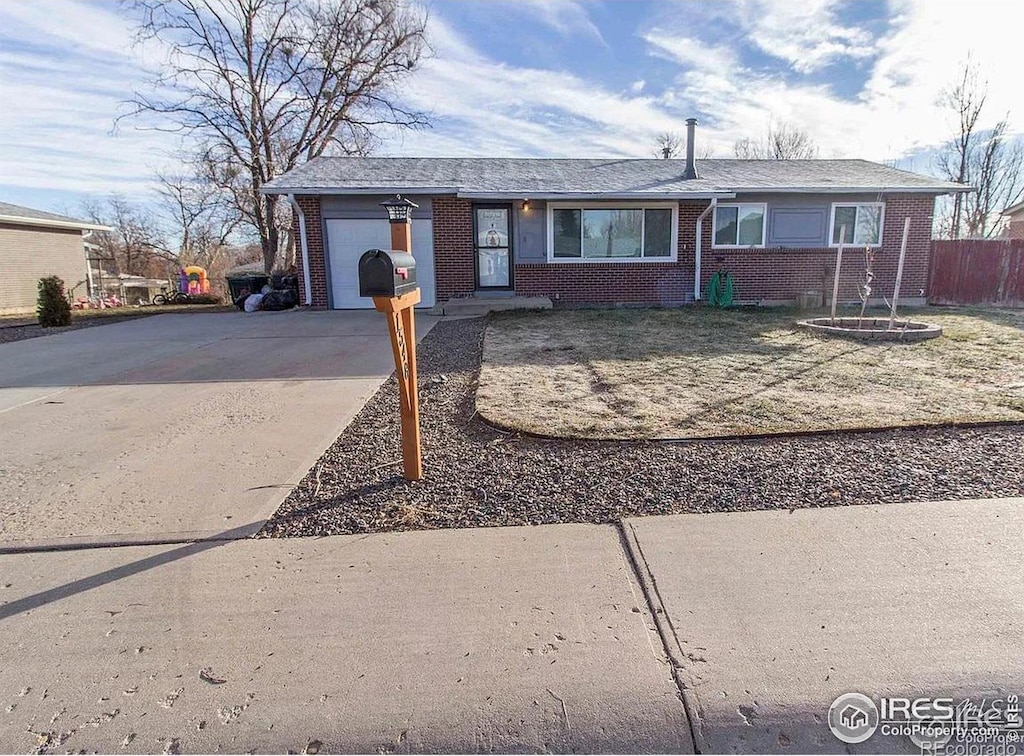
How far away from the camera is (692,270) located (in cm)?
1350

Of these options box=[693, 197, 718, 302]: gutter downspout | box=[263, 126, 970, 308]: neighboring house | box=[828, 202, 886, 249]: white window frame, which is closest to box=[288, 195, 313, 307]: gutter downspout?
box=[263, 126, 970, 308]: neighboring house

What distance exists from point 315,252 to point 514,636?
12.8 metres

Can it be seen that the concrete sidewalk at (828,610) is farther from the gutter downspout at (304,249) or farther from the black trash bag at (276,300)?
the black trash bag at (276,300)

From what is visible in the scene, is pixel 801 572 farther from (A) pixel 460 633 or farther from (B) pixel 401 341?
(B) pixel 401 341

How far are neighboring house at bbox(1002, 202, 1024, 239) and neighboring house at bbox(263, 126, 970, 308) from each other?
15.1 meters

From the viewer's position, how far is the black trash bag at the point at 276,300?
47.1 feet

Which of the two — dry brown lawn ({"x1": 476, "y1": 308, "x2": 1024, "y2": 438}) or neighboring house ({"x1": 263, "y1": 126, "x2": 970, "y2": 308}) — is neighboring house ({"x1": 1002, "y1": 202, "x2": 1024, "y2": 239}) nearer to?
neighboring house ({"x1": 263, "y1": 126, "x2": 970, "y2": 308})

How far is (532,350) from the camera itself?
26.3ft

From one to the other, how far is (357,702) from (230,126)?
25.6m

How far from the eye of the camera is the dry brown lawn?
14.9 feet

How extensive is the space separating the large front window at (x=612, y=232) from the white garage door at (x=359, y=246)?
3.08 metres

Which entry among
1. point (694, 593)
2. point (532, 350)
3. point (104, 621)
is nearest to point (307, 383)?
point (532, 350)

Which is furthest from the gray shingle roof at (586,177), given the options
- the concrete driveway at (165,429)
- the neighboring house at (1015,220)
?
the neighboring house at (1015,220)

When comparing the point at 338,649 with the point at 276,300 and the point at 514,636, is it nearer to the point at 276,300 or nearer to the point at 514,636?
Result: the point at 514,636
